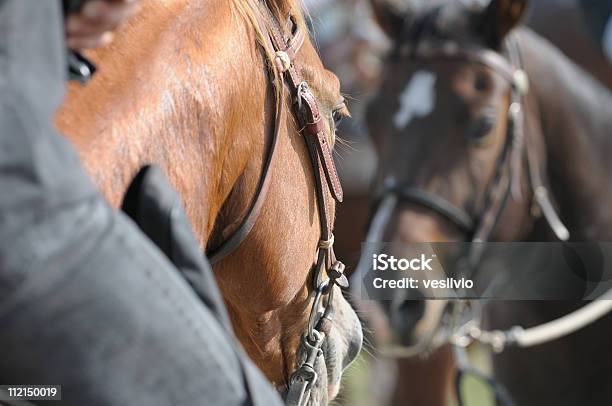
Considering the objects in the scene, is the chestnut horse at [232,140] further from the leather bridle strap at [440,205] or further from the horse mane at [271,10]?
the leather bridle strap at [440,205]

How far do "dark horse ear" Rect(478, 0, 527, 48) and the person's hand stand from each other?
7.78 ft

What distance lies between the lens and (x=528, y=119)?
126 inches

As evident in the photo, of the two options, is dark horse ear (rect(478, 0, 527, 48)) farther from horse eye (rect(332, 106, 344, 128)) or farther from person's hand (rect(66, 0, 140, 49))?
person's hand (rect(66, 0, 140, 49))

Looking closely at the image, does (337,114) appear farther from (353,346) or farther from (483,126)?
Result: (483,126)

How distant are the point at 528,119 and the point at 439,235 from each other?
1.71 ft

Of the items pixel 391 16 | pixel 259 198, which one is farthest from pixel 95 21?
pixel 391 16

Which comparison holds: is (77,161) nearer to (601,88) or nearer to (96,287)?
(96,287)

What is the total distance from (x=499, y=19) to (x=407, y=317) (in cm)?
111

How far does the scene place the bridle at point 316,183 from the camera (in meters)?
1.40

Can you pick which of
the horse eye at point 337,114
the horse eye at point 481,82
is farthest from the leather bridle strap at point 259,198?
the horse eye at point 481,82

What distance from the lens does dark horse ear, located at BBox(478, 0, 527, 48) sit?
3.14 meters

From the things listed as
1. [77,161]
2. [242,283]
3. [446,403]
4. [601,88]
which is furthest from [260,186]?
[446,403]

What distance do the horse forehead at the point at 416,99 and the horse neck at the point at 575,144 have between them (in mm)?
346

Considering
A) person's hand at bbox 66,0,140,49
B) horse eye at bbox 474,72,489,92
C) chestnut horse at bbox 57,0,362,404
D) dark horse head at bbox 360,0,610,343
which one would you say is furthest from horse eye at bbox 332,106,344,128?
horse eye at bbox 474,72,489,92
